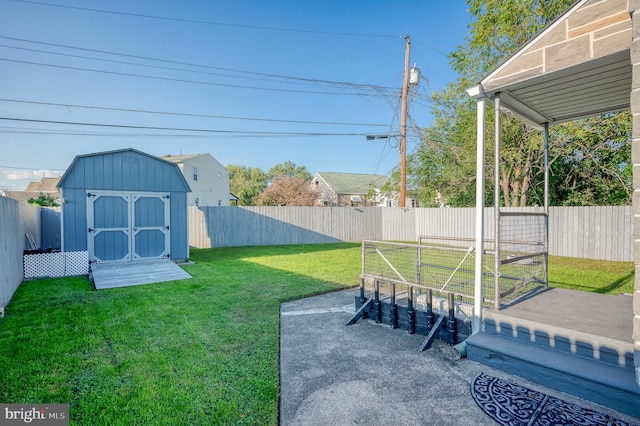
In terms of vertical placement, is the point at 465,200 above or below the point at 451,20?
below

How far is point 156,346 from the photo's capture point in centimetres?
331

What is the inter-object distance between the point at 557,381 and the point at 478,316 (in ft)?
2.68

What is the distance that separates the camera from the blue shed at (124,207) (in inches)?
295

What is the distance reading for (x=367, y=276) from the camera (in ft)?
14.2

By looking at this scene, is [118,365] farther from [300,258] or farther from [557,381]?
[300,258]

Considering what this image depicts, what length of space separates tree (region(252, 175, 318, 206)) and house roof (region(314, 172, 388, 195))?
82.9 inches

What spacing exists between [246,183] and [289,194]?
1622cm

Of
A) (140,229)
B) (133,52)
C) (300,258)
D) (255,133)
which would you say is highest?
(133,52)

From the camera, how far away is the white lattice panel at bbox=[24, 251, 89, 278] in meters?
6.56

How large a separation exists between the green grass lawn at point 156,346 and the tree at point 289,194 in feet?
59.4

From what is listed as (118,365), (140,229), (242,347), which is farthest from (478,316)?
(140,229)

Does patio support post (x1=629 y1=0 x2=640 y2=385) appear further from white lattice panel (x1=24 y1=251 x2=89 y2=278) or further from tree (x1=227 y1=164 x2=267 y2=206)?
tree (x1=227 y1=164 x2=267 y2=206)

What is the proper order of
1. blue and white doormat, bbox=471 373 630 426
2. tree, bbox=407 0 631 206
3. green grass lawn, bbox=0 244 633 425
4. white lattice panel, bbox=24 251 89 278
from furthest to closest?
tree, bbox=407 0 631 206, white lattice panel, bbox=24 251 89 278, green grass lawn, bbox=0 244 633 425, blue and white doormat, bbox=471 373 630 426

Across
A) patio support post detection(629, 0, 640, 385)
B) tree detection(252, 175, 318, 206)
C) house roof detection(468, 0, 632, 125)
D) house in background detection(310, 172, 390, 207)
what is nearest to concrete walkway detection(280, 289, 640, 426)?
patio support post detection(629, 0, 640, 385)
